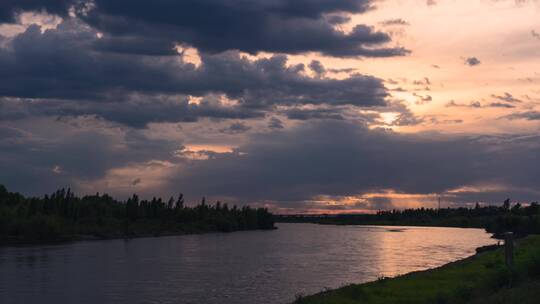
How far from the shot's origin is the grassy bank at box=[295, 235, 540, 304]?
25609 mm

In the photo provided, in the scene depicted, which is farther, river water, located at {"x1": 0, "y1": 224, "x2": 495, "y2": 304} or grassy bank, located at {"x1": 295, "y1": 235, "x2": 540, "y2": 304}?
river water, located at {"x1": 0, "y1": 224, "x2": 495, "y2": 304}

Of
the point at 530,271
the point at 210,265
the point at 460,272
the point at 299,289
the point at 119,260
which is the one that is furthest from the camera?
the point at 119,260

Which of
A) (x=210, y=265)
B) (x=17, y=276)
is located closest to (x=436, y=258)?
(x=210, y=265)

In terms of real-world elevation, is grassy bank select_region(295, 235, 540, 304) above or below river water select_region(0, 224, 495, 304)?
above

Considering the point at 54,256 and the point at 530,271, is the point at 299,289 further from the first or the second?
the point at 54,256

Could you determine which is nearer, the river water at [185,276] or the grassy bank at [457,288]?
the grassy bank at [457,288]

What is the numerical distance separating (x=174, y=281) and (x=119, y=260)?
35.3 m

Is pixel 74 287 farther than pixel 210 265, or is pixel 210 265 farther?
pixel 210 265

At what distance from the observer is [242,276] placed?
74.2 metres

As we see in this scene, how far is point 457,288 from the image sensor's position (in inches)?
1368

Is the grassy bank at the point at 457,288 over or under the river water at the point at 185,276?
over

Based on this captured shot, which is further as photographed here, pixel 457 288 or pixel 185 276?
pixel 185 276

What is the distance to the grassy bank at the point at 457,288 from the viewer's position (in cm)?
2561

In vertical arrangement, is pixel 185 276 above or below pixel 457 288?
below
